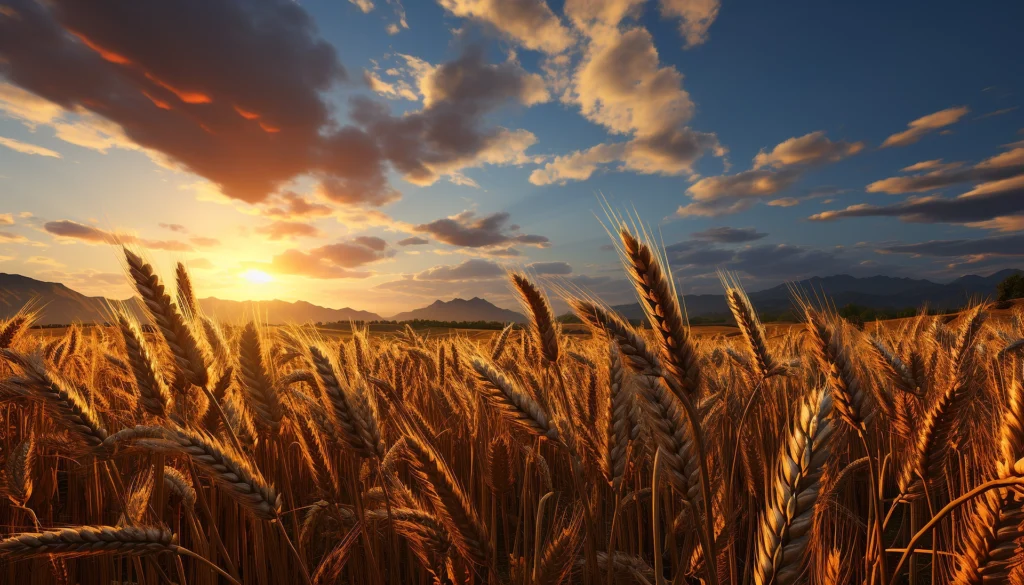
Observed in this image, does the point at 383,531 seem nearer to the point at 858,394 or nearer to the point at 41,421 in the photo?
the point at 858,394

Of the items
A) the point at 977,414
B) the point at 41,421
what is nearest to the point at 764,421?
the point at 977,414

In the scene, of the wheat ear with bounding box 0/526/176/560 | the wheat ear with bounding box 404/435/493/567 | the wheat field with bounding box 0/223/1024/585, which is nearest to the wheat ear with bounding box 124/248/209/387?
the wheat field with bounding box 0/223/1024/585

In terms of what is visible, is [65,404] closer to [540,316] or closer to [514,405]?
[514,405]

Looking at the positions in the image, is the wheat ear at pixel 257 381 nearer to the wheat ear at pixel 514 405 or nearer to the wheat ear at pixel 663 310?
the wheat ear at pixel 514 405

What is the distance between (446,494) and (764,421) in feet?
11.7

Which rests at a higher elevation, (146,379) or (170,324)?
(170,324)

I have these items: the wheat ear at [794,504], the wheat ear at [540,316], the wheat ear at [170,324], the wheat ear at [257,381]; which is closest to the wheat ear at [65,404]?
the wheat ear at [170,324]

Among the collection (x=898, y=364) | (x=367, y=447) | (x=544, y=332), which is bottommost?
(x=367, y=447)

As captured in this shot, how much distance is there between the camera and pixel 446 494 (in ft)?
5.82

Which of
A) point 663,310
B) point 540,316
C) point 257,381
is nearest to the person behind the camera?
point 663,310

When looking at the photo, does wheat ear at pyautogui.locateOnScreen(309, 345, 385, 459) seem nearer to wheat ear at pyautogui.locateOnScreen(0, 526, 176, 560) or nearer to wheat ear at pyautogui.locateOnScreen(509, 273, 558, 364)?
wheat ear at pyautogui.locateOnScreen(0, 526, 176, 560)

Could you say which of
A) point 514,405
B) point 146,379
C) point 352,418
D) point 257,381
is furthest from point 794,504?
point 146,379

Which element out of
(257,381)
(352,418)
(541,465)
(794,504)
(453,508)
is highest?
(257,381)

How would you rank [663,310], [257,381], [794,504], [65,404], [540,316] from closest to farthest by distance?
[794,504] → [663,310] → [65,404] → [257,381] → [540,316]
